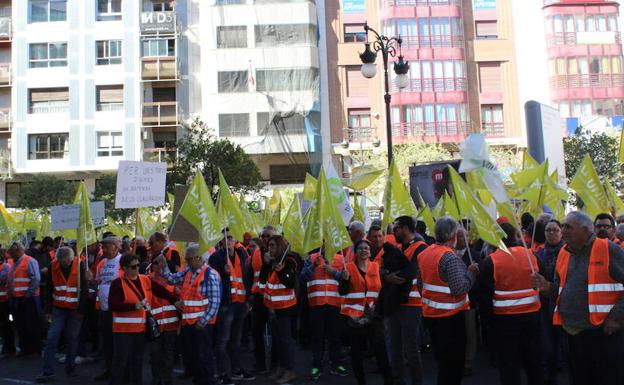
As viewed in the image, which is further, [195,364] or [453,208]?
[453,208]

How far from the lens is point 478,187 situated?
900 cm

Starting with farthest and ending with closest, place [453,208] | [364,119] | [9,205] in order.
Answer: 1. [364,119]
2. [9,205]
3. [453,208]

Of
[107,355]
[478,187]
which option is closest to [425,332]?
[478,187]

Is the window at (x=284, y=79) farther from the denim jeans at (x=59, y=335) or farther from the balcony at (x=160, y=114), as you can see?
the denim jeans at (x=59, y=335)

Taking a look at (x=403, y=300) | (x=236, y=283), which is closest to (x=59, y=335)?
(x=236, y=283)

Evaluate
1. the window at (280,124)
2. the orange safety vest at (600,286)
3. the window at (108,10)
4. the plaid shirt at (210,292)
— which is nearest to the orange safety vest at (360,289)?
the plaid shirt at (210,292)

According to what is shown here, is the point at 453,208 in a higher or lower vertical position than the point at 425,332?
higher

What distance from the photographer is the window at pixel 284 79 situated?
40188mm

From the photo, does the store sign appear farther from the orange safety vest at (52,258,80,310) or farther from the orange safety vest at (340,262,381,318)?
the orange safety vest at (340,262,381,318)

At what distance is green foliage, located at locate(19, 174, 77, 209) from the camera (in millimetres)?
34625

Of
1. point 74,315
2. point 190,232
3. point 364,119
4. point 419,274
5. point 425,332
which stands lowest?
point 425,332

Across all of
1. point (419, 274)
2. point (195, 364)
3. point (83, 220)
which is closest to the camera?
point (419, 274)

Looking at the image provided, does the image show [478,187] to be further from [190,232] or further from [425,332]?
[190,232]

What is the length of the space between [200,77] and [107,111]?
6.55 meters
